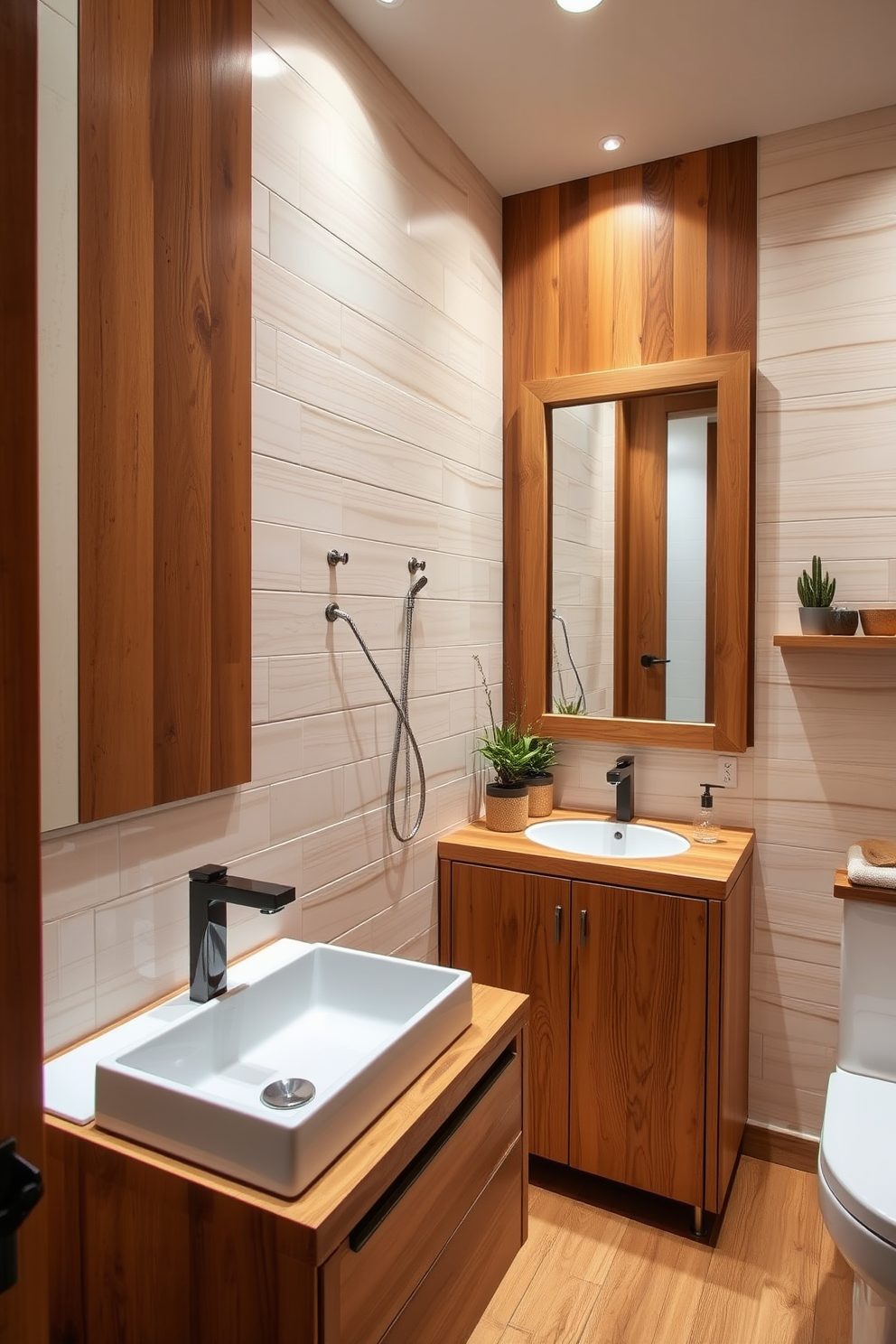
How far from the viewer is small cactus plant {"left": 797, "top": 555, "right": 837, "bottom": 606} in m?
2.15

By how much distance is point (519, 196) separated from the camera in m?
2.55

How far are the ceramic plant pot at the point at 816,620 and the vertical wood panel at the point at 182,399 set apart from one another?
1.49 m

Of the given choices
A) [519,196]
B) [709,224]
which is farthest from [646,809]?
[519,196]

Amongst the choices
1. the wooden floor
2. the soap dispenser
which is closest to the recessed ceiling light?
the soap dispenser

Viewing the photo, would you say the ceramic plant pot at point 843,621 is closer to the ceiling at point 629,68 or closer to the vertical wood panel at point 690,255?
the vertical wood panel at point 690,255

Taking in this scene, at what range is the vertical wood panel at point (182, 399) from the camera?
1308 mm

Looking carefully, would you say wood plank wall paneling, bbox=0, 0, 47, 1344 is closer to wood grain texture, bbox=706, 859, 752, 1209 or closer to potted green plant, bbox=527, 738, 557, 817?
A: wood grain texture, bbox=706, 859, 752, 1209

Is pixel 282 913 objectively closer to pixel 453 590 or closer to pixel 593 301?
pixel 453 590

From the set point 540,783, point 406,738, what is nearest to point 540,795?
point 540,783

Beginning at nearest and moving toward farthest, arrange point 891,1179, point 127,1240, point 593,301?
point 127,1240 → point 891,1179 → point 593,301

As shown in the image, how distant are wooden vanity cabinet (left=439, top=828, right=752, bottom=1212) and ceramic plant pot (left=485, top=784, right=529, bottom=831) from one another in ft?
0.38

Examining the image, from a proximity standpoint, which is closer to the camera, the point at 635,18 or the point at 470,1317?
the point at 470,1317

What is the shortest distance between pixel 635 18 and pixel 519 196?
0.74m

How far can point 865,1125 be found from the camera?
1.61 meters
